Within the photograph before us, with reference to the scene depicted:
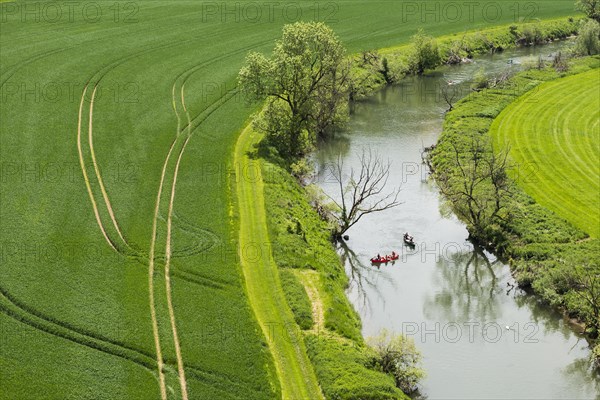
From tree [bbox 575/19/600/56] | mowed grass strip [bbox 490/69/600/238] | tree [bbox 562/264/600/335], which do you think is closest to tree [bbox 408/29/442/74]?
mowed grass strip [bbox 490/69/600/238]

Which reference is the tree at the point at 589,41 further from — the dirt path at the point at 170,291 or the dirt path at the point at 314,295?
the dirt path at the point at 314,295

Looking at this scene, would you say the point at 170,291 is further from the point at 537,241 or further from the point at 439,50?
the point at 439,50

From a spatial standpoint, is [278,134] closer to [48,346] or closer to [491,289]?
[491,289]

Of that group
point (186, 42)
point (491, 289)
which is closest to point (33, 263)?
point (491, 289)

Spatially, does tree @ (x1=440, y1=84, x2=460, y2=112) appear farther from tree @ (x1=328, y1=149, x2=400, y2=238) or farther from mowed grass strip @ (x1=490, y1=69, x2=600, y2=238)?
tree @ (x1=328, y1=149, x2=400, y2=238)

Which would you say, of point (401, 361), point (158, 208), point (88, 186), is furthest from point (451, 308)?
point (88, 186)

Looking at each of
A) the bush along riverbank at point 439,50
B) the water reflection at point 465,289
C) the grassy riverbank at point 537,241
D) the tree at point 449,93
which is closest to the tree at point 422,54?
the bush along riverbank at point 439,50
